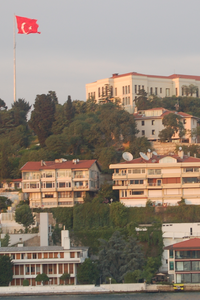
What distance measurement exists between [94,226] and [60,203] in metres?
7.48

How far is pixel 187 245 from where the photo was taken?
5666 centimetres

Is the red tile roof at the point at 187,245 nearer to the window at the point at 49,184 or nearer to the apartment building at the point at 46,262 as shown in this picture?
the apartment building at the point at 46,262

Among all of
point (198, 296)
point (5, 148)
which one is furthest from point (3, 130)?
point (198, 296)

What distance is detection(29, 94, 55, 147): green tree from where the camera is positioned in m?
85.0

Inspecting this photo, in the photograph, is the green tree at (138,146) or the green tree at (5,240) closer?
the green tree at (5,240)

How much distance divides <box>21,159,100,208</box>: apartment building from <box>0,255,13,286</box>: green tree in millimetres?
15877

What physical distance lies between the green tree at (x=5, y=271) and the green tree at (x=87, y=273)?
18.9 feet

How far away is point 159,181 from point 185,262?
48.7 feet

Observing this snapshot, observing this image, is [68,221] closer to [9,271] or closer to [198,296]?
[9,271]

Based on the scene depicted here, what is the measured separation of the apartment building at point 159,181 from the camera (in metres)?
68.4

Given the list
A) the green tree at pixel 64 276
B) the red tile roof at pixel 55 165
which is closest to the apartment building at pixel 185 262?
the green tree at pixel 64 276

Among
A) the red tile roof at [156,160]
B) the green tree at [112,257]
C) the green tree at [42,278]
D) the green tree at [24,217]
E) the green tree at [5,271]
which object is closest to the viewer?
the green tree at [5,271]

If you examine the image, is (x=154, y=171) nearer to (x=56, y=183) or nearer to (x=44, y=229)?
(x=56, y=183)

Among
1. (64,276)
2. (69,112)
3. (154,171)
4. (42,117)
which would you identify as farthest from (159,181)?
(69,112)
